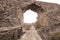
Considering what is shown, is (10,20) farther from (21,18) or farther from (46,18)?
(46,18)

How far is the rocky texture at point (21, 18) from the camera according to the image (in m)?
5.26

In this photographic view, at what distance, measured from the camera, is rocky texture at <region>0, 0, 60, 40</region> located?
526cm

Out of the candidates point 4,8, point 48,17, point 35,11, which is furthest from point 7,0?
point 48,17

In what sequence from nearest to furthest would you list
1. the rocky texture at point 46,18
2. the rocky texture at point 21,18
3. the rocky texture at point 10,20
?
the rocky texture at point 10,20 < the rocky texture at point 21,18 < the rocky texture at point 46,18

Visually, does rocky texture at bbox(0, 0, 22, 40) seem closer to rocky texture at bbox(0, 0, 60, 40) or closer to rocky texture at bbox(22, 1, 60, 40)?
rocky texture at bbox(0, 0, 60, 40)

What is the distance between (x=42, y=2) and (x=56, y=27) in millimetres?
1109

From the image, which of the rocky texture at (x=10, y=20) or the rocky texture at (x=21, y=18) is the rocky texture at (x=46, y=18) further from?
the rocky texture at (x=10, y=20)

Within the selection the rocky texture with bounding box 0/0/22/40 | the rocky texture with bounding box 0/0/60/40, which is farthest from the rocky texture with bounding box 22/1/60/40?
the rocky texture with bounding box 0/0/22/40

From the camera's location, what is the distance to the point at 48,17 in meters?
6.02

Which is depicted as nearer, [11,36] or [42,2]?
[11,36]

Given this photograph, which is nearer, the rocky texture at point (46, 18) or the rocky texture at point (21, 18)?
the rocky texture at point (21, 18)

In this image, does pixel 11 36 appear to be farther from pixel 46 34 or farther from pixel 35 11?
pixel 35 11

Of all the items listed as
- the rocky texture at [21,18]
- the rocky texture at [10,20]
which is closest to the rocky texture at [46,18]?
the rocky texture at [21,18]

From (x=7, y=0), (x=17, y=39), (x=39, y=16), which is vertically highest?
(x=7, y=0)
